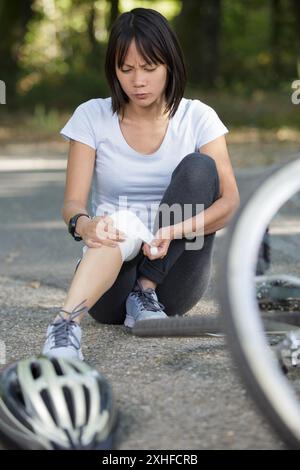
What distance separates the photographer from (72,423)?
220 cm

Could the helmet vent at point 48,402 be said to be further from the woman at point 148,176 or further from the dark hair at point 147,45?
the dark hair at point 147,45

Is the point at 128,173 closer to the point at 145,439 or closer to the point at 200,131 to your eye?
the point at 200,131

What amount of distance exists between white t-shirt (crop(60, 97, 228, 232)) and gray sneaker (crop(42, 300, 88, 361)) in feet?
2.03

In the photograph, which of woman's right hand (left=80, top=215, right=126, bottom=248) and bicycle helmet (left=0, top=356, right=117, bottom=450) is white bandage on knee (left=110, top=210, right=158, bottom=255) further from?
bicycle helmet (left=0, top=356, right=117, bottom=450)

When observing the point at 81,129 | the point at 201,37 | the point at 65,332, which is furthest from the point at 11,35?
the point at 65,332

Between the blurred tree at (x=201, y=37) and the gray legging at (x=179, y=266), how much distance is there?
1530 centimetres

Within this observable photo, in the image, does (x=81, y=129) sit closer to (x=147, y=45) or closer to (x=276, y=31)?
(x=147, y=45)

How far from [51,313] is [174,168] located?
2.70 feet

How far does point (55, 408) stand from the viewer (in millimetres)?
2213

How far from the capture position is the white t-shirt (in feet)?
11.1

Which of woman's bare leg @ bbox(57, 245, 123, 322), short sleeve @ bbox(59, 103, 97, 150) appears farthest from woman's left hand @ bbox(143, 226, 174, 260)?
short sleeve @ bbox(59, 103, 97, 150)

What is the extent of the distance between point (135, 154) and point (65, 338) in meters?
0.86

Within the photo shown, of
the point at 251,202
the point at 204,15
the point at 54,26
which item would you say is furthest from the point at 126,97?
the point at 54,26

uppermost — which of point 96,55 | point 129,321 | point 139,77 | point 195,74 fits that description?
point 139,77
